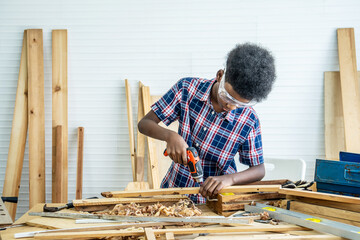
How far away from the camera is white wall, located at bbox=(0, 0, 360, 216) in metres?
3.78

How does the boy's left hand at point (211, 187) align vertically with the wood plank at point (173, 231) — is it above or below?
above

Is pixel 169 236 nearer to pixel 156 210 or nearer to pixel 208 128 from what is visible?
pixel 156 210

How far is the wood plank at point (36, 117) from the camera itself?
12.2 feet

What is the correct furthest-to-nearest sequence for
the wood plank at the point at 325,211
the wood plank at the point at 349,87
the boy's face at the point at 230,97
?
1. the wood plank at the point at 349,87
2. the boy's face at the point at 230,97
3. the wood plank at the point at 325,211

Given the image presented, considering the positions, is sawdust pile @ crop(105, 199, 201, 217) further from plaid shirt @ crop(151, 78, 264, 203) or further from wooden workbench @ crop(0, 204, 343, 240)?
plaid shirt @ crop(151, 78, 264, 203)

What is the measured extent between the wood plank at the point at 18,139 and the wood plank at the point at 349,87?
11.5ft

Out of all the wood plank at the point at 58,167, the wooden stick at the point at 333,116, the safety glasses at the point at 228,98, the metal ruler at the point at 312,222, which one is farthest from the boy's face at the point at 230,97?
the wood plank at the point at 58,167

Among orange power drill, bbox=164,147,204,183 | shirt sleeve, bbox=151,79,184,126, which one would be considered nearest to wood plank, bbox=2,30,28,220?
shirt sleeve, bbox=151,79,184,126

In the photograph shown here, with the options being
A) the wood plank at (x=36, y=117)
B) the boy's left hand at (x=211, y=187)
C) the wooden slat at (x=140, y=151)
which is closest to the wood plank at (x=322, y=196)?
the boy's left hand at (x=211, y=187)

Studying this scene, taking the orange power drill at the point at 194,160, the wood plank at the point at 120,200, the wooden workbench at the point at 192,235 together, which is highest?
the orange power drill at the point at 194,160

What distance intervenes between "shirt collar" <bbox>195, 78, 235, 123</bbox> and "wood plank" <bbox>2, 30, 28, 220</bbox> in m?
2.45

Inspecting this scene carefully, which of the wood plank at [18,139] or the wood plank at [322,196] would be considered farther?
the wood plank at [18,139]

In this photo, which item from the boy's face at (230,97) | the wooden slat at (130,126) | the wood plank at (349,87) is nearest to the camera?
the boy's face at (230,97)

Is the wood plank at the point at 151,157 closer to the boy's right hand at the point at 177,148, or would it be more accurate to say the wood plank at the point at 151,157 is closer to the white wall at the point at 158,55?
the white wall at the point at 158,55
